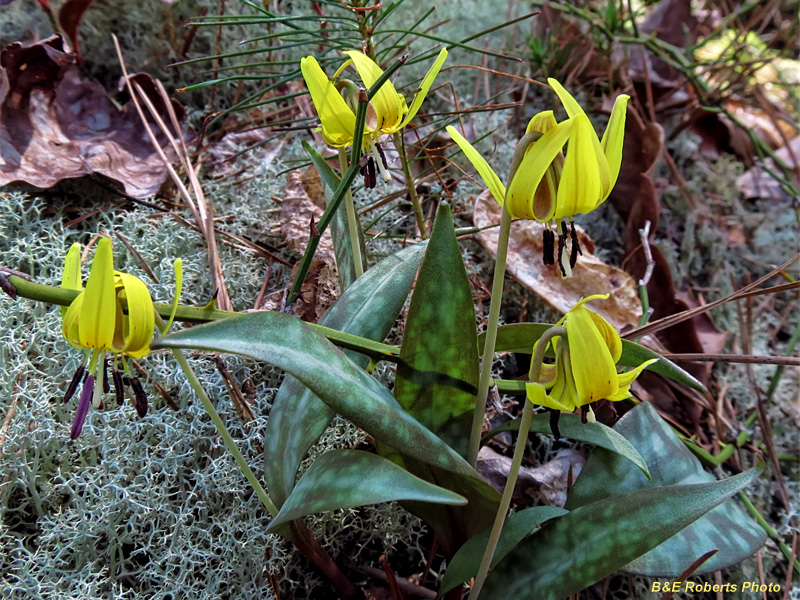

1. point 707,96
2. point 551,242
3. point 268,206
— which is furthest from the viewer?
point 707,96

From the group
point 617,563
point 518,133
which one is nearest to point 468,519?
point 617,563

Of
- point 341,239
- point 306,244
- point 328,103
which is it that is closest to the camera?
point 328,103

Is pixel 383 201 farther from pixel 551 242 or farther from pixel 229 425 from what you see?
pixel 551 242

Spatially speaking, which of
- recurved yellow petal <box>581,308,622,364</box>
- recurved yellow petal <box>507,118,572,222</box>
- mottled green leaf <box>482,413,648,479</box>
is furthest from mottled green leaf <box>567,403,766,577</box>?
recurved yellow petal <box>507,118,572,222</box>

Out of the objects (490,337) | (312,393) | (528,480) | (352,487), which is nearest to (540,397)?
(490,337)

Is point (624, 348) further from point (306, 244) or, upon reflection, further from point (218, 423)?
point (306, 244)
